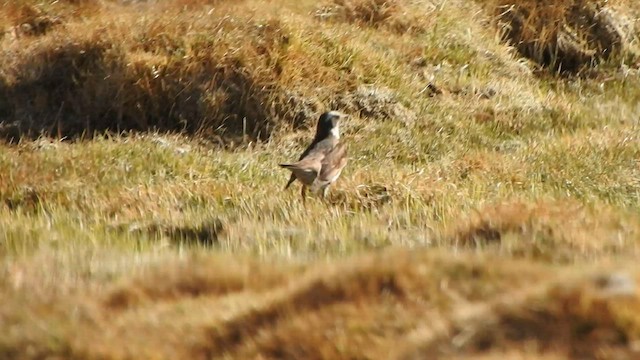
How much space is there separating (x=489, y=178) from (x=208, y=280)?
4278 millimetres

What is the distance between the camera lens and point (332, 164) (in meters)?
8.31

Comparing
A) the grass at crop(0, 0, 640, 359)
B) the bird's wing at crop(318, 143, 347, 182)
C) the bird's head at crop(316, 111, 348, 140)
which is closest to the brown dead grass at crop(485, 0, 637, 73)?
the grass at crop(0, 0, 640, 359)

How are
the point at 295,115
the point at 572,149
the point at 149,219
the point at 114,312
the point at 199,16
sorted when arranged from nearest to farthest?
the point at 114,312
the point at 149,219
the point at 572,149
the point at 295,115
the point at 199,16

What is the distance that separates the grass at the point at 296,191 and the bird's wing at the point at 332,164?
13 cm

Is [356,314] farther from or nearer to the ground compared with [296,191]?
farther from the ground

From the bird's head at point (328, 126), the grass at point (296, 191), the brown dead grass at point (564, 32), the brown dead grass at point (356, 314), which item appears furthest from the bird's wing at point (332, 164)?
the brown dead grass at point (564, 32)

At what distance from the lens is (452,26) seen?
512 inches

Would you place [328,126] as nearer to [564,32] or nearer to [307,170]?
[307,170]

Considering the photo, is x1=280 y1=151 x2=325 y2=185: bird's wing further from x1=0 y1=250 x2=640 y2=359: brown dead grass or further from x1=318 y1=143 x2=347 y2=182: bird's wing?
x1=0 y1=250 x2=640 y2=359: brown dead grass

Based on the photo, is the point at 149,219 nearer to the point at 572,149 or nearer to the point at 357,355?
the point at 357,355

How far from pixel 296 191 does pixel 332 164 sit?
13.8 inches

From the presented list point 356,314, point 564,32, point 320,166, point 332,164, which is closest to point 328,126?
point 332,164

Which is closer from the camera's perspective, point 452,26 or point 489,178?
point 489,178

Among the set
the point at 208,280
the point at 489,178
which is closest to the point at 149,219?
the point at 208,280
